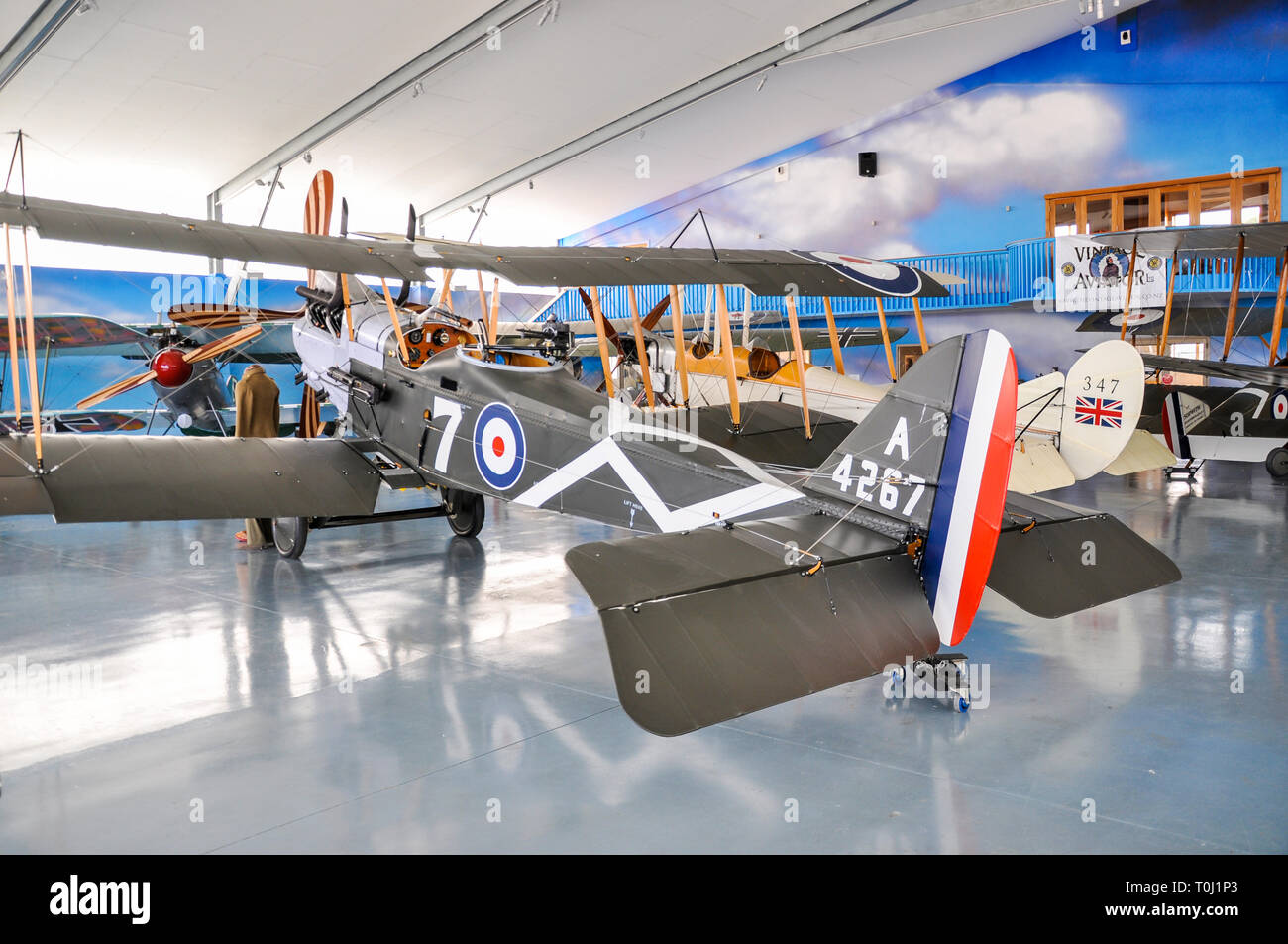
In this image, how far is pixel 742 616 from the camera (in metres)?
2.93

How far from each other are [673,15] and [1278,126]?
10.8 meters

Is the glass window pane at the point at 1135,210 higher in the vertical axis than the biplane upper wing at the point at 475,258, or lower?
higher

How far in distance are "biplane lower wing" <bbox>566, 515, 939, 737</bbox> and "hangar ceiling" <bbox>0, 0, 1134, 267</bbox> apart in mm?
10933

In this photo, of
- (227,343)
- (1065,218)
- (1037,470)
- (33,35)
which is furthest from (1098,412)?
(33,35)

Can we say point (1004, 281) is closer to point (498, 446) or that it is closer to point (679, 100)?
point (679, 100)

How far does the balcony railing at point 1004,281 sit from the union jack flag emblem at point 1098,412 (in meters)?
7.75

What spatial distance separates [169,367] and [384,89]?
5.53m

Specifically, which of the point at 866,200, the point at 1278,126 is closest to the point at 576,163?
the point at 866,200

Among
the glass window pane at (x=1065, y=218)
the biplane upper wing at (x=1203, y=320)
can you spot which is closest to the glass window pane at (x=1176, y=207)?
the glass window pane at (x=1065, y=218)

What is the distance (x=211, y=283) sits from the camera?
15.7 meters

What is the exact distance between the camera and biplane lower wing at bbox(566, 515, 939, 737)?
2.62 meters

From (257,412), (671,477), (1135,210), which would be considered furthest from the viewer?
(1135,210)

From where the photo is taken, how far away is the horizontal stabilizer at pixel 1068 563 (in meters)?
3.78

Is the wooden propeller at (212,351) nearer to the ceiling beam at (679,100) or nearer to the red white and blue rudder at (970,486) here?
the red white and blue rudder at (970,486)
